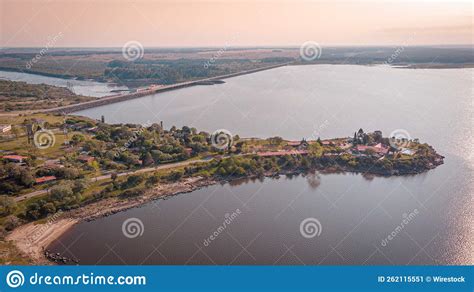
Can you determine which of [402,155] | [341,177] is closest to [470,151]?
[402,155]

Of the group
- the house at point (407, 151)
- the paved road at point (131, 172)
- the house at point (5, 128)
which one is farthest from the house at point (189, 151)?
the house at point (5, 128)

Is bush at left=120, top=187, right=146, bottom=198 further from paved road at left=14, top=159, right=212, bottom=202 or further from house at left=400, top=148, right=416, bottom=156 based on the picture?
house at left=400, top=148, right=416, bottom=156

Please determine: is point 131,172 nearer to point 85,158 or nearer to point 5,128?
point 85,158

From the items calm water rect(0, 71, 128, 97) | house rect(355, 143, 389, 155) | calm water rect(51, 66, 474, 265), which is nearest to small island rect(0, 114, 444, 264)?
house rect(355, 143, 389, 155)

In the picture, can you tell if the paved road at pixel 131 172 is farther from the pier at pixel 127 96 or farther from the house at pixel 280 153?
the pier at pixel 127 96

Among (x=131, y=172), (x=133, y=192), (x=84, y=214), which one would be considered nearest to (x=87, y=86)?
(x=131, y=172)

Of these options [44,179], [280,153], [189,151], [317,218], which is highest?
[44,179]

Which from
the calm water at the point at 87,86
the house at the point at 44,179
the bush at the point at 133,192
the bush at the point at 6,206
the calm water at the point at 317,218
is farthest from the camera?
the calm water at the point at 87,86

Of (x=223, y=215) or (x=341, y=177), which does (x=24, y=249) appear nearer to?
(x=223, y=215)
